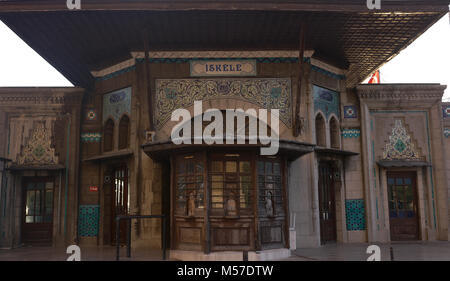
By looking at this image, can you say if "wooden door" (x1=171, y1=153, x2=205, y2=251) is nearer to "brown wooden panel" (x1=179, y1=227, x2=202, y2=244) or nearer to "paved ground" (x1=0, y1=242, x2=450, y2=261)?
"brown wooden panel" (x1=179, y1=227, x2=202, y2=244)

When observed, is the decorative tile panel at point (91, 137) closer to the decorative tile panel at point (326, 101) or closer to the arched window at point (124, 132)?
the arched window at point (124, 132)

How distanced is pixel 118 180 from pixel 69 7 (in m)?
5.93

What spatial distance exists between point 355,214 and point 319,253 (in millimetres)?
3597

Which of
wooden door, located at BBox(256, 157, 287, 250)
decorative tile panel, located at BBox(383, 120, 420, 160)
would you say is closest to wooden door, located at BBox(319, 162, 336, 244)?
decorative tile panel, located at BBox(383, 120, 420, 160)

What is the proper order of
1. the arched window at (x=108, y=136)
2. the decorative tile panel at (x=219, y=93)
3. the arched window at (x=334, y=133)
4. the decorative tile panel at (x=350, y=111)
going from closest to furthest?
the decorative tile panel at (x=219, y=93)
the arched window at (x=108, y=136)
the arched window at (x=334, y=133)
the decorative tile panel at (x=350, y=111)

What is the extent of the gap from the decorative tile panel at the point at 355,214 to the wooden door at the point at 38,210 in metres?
9.88

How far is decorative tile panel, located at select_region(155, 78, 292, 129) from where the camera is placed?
1295 centimetres

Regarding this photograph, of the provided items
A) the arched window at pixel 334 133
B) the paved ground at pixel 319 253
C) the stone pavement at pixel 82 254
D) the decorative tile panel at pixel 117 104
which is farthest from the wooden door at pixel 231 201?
the arched window at pixel 334 133

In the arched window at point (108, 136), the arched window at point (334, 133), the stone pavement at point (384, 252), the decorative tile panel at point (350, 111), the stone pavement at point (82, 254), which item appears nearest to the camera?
the stone pavement at point (384, 252)

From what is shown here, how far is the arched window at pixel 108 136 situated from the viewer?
47.4ft

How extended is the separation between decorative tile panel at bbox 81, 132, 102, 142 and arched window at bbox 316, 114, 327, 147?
7.26 m

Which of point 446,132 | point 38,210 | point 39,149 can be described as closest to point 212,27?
point 39,149

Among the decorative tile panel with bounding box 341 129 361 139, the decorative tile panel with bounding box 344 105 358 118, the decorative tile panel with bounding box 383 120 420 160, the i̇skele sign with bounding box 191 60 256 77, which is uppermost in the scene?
the i̇skele sign with bounding box 191 60 256 77

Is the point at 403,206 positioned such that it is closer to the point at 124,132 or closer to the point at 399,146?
the point at 399,146
